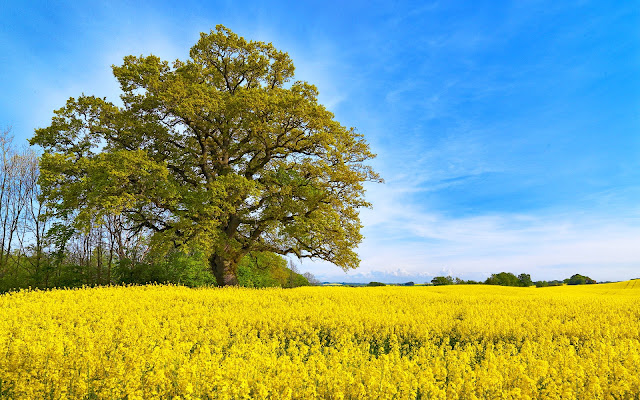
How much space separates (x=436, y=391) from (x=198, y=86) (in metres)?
17.9

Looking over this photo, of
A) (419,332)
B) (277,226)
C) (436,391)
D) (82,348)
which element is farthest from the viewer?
(277,226)

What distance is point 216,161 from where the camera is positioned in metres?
21.1

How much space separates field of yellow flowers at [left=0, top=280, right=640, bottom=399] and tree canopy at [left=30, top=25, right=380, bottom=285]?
710 cm

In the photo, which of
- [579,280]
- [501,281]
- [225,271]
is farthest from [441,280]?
[225,271]

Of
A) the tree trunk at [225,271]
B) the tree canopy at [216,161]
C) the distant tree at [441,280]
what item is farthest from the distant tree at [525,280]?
the tree trunk at [225,271]

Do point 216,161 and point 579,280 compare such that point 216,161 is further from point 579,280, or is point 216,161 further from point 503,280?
point 579,280

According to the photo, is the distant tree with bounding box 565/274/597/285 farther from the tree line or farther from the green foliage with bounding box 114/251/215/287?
the green foliage with bounding box 114/251/215/287

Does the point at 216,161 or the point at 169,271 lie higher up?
the point at 216,161

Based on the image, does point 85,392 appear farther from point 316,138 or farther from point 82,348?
point 316,138

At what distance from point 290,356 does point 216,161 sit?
16677 mm

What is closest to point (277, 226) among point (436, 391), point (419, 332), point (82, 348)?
point (419, 332)

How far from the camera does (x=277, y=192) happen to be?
19094 millimetres

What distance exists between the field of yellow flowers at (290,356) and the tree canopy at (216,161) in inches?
279

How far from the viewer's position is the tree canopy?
17.0m
